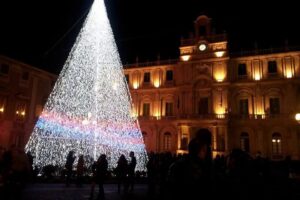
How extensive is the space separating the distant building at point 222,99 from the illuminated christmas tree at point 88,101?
1418cm

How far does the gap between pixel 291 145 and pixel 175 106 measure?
14.3 metres

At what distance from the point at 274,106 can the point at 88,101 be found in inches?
906

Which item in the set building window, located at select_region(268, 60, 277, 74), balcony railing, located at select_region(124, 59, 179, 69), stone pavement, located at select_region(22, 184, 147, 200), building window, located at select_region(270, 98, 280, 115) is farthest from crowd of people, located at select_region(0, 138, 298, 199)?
balcony railing, located at select_region(124, 59, 179, 69)

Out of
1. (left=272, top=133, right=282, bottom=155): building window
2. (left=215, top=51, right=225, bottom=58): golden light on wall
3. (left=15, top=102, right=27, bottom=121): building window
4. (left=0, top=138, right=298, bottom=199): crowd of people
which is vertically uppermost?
(left=215, top=51, right=225, bottom=58): golden light on wall

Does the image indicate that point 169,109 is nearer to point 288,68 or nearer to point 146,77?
point 146,77

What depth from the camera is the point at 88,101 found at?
797 inches

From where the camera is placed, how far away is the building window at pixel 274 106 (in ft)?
110

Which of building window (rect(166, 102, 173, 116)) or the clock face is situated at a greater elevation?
the clock face

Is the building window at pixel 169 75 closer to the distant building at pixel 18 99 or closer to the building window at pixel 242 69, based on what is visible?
the building window at pixel 242 69

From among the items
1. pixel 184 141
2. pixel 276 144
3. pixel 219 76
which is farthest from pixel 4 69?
pixel 276 144

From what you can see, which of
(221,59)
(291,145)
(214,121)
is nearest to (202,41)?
(221,59)

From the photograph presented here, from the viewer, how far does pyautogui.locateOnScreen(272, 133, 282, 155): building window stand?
1272 inches

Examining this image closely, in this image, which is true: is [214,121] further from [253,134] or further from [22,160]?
[22,160]

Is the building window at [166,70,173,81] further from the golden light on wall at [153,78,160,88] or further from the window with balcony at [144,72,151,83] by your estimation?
the window with balcony at [144,72,151,83]
